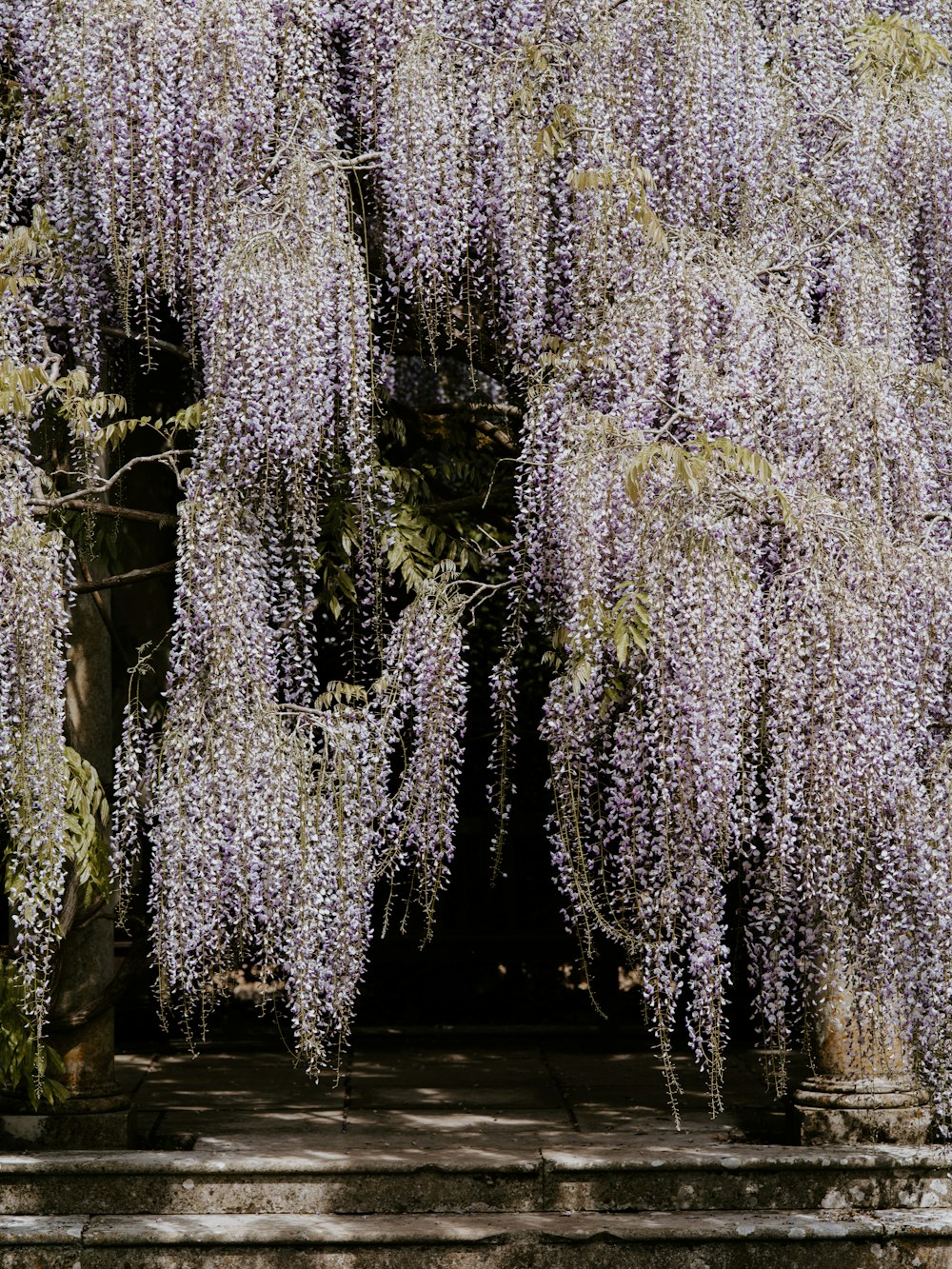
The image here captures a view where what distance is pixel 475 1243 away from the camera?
5.38 meters

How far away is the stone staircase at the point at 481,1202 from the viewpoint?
5344 millimetres

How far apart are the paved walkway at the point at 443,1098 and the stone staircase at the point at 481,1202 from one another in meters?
0.04

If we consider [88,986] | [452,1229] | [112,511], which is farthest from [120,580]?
[452,1229]

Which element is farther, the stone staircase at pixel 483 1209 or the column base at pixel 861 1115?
the column base at pixel 861 1115

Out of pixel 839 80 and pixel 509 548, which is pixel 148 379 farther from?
pixel 839 80

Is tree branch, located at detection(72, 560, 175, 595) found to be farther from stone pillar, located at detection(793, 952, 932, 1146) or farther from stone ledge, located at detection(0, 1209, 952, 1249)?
stone pillar, located at detection(793, 952, 932, 1146)

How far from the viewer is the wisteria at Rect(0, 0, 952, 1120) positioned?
15.8 ft

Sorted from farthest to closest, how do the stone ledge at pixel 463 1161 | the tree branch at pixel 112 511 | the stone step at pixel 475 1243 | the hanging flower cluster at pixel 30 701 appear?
1. the stone ledge at pixel 463 1161
2. the tree branch at pixel 112 511
3. the stone step at pixel 475 1243
4. the hanging flower cluster at pixel 30 701

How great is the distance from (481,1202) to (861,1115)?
134cm

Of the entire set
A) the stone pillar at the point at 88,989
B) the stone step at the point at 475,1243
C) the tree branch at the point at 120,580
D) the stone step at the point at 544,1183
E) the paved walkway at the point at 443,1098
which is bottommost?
the stone step at the point at 475,1243

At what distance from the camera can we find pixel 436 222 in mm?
5320

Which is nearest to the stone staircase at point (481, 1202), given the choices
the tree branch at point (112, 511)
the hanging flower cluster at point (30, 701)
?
the hanging flower cluster at point (30, 701)

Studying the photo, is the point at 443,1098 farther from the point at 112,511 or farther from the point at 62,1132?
the point at 112,511

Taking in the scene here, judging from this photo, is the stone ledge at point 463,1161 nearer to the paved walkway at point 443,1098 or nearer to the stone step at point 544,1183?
the stone step at point 544,1183
